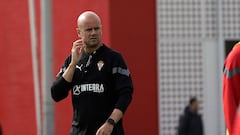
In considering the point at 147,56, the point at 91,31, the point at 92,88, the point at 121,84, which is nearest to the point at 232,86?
the point at 121,84

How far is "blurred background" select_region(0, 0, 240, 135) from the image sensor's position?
1459 cm

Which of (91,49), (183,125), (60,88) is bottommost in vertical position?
(183,125)

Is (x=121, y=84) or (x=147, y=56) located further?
(x=147, y=56)

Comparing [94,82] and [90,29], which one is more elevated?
[90,29]

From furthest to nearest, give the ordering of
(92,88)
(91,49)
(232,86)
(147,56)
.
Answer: (147,56) → (91,49) → (92,88) → (232,86)

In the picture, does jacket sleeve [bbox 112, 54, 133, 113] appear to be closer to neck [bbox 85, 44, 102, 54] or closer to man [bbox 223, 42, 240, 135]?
neck [bbox 85, 44, 102, 54]

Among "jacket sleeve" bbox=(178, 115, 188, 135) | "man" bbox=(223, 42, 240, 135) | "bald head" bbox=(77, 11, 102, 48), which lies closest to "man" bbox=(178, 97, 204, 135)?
"jacket sleeve" bbox=(178, 115, 188, 135)

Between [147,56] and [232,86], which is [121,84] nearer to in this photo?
[232,86]

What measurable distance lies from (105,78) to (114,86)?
111 millimetres

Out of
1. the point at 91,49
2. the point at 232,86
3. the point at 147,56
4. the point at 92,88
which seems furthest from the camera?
the point at 147,56

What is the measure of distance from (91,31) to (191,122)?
25.7ft

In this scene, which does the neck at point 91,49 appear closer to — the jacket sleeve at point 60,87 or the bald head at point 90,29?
the bald head at point 90,29

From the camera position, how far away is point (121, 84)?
20.4 feet

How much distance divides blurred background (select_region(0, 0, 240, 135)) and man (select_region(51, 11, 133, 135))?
26.4ft
